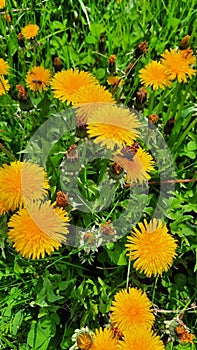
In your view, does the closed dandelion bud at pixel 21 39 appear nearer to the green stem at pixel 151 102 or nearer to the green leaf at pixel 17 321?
the green stem at pixel 151 102

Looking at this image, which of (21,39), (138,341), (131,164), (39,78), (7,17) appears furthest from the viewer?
(7,17)

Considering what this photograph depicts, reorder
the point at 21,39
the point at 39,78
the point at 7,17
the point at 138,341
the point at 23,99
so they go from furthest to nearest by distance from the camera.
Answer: the point at 7,17
the point at 21,39
the point at 39,78
the point at 23,99
the point at 138,341

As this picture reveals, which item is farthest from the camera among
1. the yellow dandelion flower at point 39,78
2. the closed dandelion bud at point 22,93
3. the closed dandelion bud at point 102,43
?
the closed dandelion bud at point 102,43

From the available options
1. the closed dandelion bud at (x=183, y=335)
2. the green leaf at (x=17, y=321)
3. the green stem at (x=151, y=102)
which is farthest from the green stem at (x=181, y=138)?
the green leaf at (x=17, y=321)

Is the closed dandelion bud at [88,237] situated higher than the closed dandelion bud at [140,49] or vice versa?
the closed dandelion bud at [140,49]

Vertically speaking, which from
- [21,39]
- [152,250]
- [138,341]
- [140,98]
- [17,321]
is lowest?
[17,321]

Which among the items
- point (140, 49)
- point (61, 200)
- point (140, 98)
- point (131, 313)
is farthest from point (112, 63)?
point (131, 313)

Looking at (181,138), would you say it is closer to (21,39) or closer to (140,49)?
(140,49)
